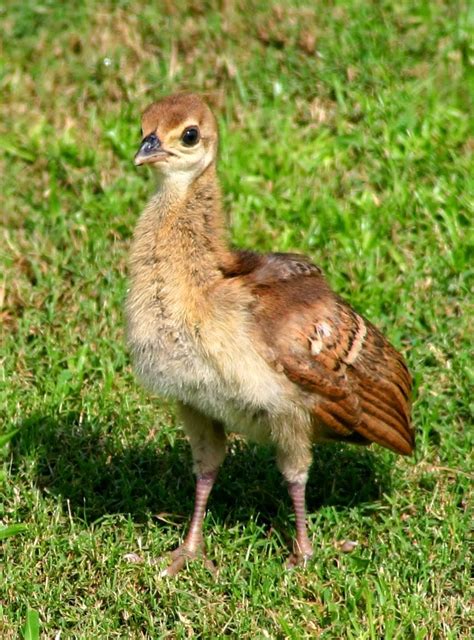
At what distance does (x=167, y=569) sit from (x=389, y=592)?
0.87 metres

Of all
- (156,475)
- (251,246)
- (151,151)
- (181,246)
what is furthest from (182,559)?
(251,246)

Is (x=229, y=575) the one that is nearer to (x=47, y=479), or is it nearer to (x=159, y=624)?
(x=159, y=624)

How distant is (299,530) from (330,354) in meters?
0.77

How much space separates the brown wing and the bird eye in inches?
21.0

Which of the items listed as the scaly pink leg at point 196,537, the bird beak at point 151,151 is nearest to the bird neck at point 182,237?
the bird beak at point 151,151

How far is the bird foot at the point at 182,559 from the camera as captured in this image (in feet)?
15.9

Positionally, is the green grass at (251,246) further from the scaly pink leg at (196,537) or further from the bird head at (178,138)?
the bird head at (178,138)

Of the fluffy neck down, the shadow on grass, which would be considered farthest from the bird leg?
the fluffy neck down

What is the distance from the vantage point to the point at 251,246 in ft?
21.5

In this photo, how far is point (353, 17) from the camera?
25.2 feet

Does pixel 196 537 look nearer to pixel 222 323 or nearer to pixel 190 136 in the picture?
pixel 222 323

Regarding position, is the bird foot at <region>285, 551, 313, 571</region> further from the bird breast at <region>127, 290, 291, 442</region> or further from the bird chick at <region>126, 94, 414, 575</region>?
the bird breast at <region>127, 290, 291, 442</region>

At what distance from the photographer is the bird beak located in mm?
4457

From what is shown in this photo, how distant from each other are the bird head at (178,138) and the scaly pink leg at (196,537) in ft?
4.12
